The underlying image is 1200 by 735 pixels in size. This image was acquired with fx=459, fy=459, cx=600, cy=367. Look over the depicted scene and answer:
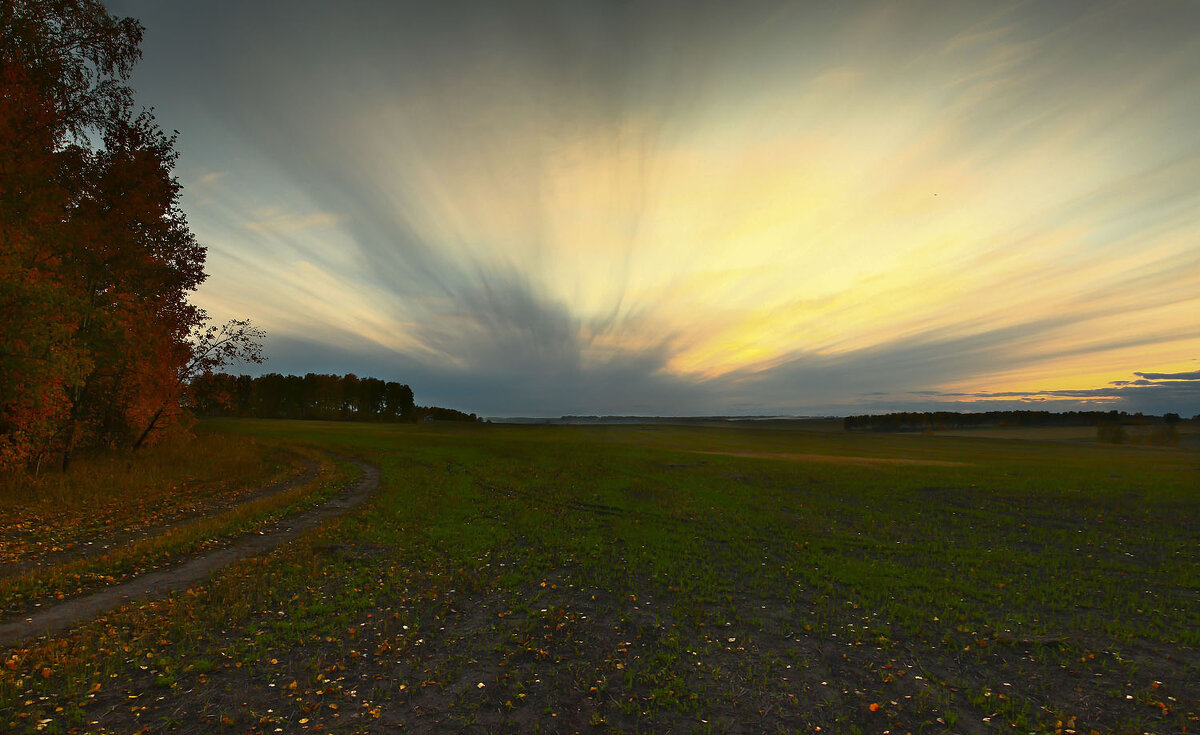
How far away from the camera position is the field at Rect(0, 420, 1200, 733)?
24.7ft

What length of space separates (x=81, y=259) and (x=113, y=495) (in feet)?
40.6

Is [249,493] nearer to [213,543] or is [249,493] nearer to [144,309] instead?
[213,543]

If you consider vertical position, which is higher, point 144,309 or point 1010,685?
point 144,309

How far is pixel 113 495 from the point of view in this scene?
2295 centimetres

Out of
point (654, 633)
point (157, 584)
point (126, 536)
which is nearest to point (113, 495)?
point (126, 536)

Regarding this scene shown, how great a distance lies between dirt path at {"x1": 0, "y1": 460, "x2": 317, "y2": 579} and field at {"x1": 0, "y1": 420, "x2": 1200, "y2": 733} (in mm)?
1691

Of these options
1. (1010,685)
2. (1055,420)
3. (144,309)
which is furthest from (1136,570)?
(1055,420)

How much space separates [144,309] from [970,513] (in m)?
48.3

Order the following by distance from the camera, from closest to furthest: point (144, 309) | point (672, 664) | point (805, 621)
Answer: point (672, 664) → point (805, 621) → point (144, 309)

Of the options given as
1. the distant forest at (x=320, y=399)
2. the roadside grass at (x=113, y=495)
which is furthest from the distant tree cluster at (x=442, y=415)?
the roadside grass at (x=113, y=495)

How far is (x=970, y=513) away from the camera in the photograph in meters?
24.6

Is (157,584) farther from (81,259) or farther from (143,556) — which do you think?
(81,259)

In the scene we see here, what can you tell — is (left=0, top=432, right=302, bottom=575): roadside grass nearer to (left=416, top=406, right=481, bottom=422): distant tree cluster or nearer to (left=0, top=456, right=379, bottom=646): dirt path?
(left=0, top=456, right=379, bottom=646): dirt path

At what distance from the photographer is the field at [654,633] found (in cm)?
754
